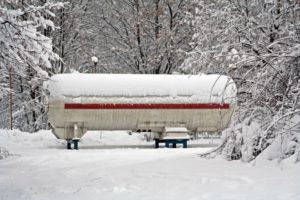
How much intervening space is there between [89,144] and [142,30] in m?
10.6

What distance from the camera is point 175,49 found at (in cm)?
2630

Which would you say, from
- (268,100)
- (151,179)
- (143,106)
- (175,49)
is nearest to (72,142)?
(143,106)

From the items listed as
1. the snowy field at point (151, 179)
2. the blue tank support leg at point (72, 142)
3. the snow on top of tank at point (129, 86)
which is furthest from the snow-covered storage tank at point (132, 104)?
the snowy field at point (151, 179)

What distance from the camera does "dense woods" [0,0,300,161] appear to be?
8.66m

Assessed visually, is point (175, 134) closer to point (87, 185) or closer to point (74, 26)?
point (87, 185)

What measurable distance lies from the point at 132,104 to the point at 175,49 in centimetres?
1022

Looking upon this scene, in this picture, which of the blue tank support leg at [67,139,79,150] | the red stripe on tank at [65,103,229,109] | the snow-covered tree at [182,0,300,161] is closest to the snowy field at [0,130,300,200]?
the snow-covered tree at [182,0,300,161]

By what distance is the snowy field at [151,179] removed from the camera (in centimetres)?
655

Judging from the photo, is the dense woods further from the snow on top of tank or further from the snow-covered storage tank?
the snow-covered storage tank

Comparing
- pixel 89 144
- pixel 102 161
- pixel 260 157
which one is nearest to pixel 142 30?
pixel 89 144

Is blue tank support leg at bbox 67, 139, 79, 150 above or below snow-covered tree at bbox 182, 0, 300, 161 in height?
below

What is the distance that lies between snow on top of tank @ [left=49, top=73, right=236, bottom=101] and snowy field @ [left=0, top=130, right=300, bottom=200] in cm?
601

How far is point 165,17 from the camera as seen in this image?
2775 centimetres

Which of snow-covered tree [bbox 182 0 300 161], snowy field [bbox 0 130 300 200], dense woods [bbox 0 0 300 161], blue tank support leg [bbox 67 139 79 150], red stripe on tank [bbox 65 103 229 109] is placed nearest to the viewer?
snowy field [bbox 0 130 300 200]
